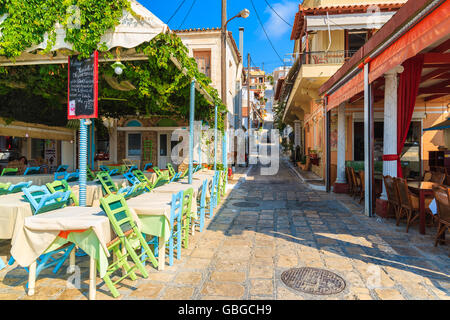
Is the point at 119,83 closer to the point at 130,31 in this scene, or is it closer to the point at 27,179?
the point at 130,31

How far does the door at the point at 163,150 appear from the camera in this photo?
1501 centimetres

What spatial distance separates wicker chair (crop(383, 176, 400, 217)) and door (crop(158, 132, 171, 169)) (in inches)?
440

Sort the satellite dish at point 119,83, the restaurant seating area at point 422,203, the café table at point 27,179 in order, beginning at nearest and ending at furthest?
the restaurant seating area at point 422,203
the café table at point 27,179
the satellite dish at point 119,83

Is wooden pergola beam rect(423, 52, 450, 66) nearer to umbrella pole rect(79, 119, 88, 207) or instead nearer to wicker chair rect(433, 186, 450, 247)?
wicker chair rect(433, 186, 450, 247)

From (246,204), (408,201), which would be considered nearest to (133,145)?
(246,204)

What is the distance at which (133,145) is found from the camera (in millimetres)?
15234

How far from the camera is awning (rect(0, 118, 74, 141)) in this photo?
953 centimetres

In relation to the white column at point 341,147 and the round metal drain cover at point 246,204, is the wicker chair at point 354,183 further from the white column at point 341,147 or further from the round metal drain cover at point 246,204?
the round metal drain cover at point 246,204

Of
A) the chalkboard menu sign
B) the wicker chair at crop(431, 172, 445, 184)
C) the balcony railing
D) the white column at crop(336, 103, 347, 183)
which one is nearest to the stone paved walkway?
the wicker chair at crop(431, 172, 445, 184)

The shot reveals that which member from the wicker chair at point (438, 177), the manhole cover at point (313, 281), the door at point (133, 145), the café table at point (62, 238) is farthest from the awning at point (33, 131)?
the wicker chair at point (438, 177)

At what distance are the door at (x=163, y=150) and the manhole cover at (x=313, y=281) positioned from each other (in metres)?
12.3

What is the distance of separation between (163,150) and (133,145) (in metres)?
1.67
